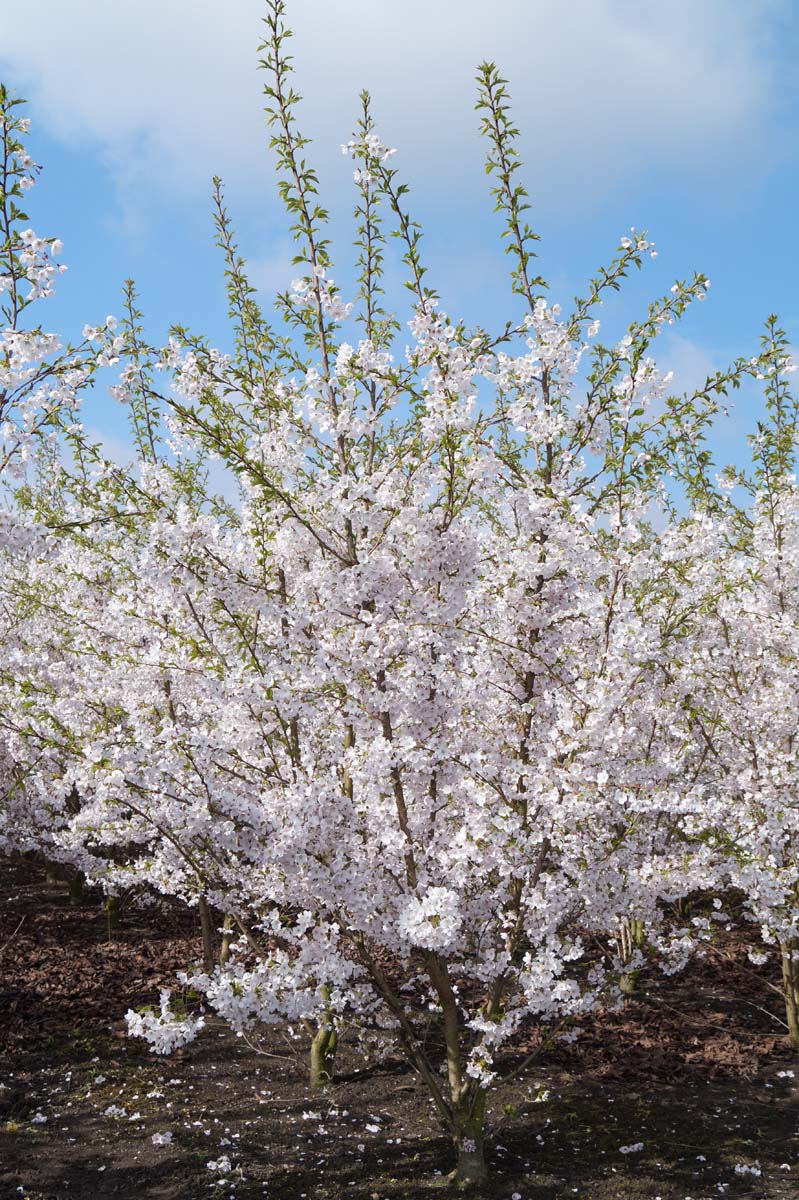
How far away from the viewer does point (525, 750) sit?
553 cm

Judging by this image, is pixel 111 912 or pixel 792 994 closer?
pixel 792 994

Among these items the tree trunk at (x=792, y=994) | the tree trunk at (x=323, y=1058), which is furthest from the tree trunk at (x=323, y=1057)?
the tree trunk at (x=792, y=994)

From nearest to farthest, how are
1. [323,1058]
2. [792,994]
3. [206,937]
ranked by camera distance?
[323,1058]
[792,994]
[206,937]

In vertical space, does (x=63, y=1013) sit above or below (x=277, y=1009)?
below

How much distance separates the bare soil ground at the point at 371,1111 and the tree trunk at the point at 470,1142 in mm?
118

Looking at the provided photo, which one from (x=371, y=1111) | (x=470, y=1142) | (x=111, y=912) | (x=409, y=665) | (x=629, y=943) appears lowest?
(x=371, y=1111)

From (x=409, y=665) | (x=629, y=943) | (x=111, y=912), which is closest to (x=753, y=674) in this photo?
(x=629, y=943)

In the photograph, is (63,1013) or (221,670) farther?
(63,1013)

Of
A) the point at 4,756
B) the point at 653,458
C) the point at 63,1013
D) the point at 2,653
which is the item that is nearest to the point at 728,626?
the point at 653,458

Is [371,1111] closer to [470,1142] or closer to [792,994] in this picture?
[470,1142]

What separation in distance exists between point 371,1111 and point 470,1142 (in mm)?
1350

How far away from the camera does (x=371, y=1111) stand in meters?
6.71

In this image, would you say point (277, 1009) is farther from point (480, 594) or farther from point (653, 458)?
point (653, 458)

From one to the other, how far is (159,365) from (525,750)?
350cm
